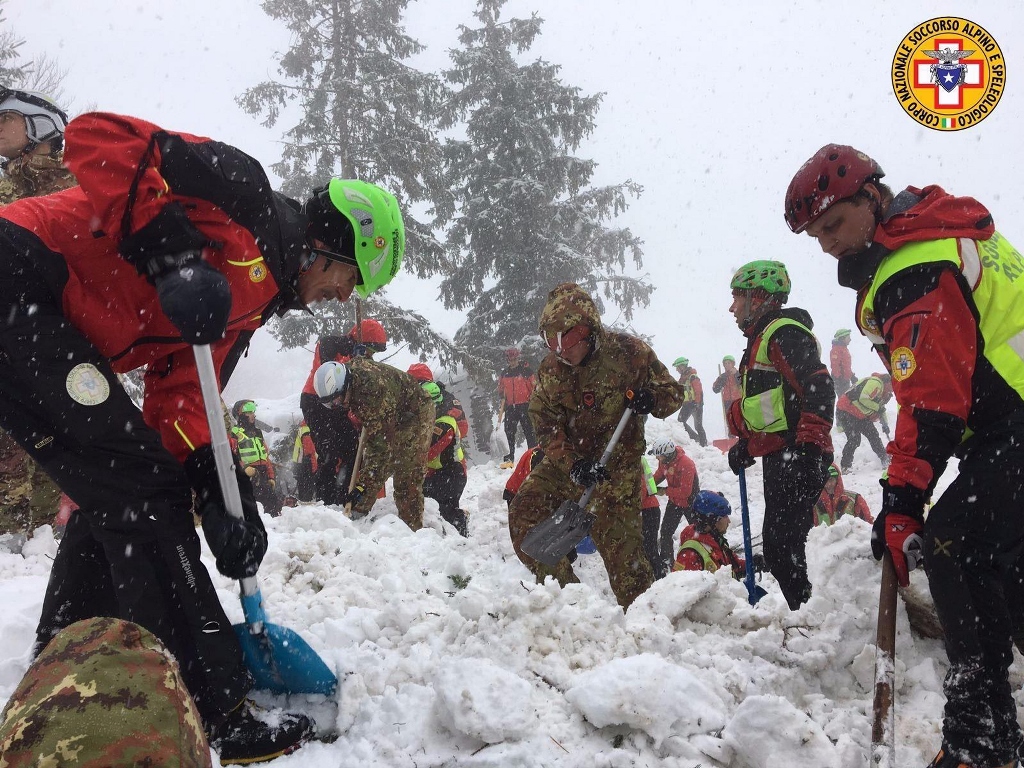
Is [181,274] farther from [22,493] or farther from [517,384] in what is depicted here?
[517,384]

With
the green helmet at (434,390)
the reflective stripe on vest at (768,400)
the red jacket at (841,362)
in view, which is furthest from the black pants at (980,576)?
the red jacket at (841,362)

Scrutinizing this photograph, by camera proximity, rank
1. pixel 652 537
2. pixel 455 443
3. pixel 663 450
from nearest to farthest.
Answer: pixel 652 537
pixel 455 443
pixel 663 450

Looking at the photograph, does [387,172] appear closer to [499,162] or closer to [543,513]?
[499,162]

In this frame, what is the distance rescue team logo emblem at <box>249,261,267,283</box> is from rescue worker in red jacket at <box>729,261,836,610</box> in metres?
3.34

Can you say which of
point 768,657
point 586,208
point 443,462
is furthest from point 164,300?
point 586,208

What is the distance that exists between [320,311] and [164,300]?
1257cm

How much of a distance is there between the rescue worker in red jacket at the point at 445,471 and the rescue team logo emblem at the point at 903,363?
5.70 m

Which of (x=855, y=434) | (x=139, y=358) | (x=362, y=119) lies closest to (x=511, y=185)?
(x=362, y=119)

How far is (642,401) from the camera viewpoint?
Answer: 4.19m

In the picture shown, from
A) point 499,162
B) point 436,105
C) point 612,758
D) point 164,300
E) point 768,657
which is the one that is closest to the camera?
point 164,300

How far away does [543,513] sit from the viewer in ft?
14.1

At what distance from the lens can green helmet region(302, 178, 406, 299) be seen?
249 cm

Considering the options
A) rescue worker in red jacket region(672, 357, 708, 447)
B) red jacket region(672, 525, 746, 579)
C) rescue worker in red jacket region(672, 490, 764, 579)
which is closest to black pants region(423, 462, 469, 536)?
rescue worker in red jacket region(672, 490, 764, 579)

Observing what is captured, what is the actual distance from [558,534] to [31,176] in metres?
4.05
